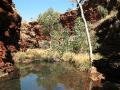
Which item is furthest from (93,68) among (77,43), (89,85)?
(77,43)

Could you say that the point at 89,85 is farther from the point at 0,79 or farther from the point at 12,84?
the point at 0,79

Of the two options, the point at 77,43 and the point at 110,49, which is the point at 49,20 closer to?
the point at 77,43

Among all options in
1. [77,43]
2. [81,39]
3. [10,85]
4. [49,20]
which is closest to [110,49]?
[10,85]

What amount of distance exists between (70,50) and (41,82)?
15775 millimetres

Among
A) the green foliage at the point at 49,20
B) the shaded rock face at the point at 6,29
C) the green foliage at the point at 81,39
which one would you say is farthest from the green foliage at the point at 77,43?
the green foliage at the point at 49,20

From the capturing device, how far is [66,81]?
71.3 feet

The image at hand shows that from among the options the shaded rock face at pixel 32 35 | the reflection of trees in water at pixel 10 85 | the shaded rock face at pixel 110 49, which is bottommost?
the reflection of trees in water at pixel 10 85

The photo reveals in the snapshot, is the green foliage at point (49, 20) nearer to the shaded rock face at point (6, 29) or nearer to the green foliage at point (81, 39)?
the green foliage at point (81, 39)

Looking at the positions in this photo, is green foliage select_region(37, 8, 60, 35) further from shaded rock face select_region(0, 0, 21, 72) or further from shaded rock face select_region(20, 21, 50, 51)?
shaded rock face select_region(0, 0, 21, 72)

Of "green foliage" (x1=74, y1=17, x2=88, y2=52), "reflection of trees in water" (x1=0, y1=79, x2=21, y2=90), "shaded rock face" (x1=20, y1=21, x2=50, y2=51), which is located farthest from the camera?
"shaded rock face" (x1=20, y1=21, x2=50, y2=51)

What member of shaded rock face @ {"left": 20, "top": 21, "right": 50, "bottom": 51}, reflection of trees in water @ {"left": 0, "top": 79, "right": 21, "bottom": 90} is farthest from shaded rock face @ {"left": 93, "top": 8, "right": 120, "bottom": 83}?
shaded rock face @ {"left": 20, "top": 21, "right": 50, "bottom": 51}

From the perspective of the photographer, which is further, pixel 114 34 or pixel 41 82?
pixel 41 82

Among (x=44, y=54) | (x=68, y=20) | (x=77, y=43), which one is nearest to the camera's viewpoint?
(x=77, y=43)

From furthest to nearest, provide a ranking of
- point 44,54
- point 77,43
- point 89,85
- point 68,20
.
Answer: point 68,20
point 44,54
point 77,43
point 89,85
